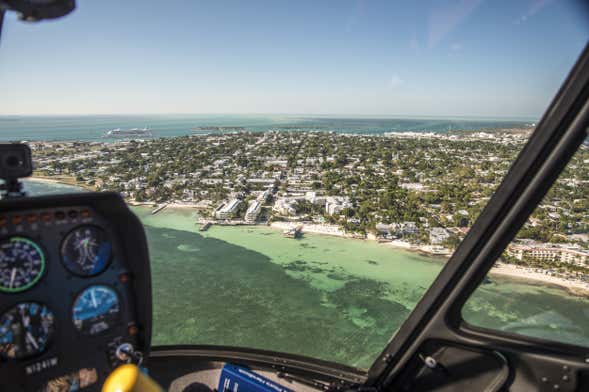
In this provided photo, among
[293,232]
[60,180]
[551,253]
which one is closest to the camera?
[551,253]

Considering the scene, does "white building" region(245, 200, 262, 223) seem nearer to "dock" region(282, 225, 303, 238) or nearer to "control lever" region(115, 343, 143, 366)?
"dock" region(282, 225, 303, 238)

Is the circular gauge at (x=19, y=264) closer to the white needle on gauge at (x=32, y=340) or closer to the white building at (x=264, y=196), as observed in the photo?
the white needle on gauge at (x=32, y=340)

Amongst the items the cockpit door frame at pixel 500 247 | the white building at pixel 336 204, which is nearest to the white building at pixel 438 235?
the cockpit door frame at pixel 500 247

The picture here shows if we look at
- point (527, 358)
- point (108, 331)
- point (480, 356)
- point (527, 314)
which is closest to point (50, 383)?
point (108, 331)

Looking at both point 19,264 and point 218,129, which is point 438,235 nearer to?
point 19,264

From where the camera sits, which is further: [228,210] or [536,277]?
[228,210]

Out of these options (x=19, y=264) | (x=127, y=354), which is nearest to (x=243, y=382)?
(x=127, y=354)
